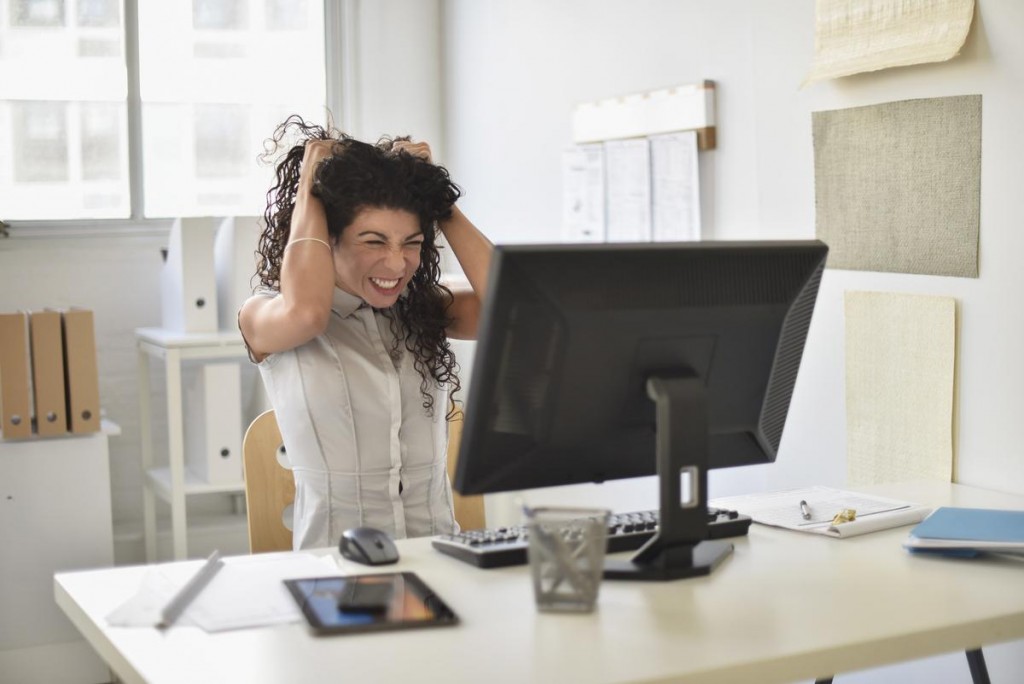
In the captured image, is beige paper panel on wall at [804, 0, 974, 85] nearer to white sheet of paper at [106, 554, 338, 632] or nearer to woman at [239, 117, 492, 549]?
woman at [239, 117, 492, 549]

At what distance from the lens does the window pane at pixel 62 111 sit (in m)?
3.68

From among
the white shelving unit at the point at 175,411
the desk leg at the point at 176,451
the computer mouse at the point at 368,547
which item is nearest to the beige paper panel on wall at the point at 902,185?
the computer mouse at the point at 368,547

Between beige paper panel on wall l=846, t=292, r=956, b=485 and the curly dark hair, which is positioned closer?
the curly dark hair

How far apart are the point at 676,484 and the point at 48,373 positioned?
85.8 inches

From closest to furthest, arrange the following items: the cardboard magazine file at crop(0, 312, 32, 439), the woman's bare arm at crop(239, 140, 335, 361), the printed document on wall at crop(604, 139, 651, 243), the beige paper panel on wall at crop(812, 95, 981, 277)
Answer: the woman's bare arm at crop(239, 140, 335, 361)
the beige paper panel on wall at crop(812, 95, 981, 277)
the printed document on wall at crop(604, 139, 651, 243)
the cardboard magazine file at crop(0, 312, 32, 439)

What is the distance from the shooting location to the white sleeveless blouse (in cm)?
192

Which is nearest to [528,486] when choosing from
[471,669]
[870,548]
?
[471,669]

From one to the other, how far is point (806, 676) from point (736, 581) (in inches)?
10.3

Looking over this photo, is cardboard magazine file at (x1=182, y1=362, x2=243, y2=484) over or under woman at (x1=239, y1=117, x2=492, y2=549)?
under

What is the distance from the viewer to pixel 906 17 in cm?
205

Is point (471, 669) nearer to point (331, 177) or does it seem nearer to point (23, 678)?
point (331, 177)

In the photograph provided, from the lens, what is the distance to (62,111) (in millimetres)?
3756

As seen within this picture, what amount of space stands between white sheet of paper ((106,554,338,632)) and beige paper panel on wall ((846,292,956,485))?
3.60 ft

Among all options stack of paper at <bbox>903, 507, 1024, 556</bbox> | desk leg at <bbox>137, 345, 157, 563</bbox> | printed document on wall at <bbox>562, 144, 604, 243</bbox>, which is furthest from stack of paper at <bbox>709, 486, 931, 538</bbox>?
desk leg at <bbox>137, 345, 157, 563</bbox>
